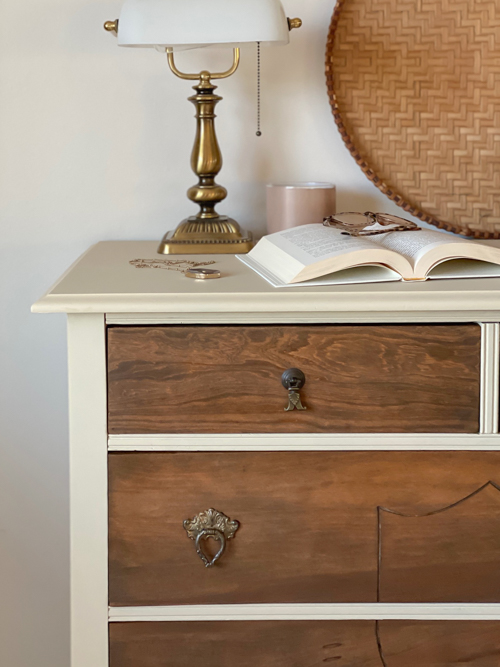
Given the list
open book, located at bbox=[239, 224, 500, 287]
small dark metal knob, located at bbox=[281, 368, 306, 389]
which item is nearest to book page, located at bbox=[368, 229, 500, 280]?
open book, located at bbox=[239, 224, 500, 287]

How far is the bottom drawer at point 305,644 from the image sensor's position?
2.71 feet

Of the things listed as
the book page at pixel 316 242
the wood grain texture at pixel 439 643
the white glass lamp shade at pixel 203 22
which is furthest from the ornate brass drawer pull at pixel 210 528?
the white glass lamp shade at pixel 203 22

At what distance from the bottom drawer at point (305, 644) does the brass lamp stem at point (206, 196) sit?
0.53 metres

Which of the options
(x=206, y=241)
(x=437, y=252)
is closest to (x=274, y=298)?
(x=437, y=252)

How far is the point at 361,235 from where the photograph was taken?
93cm

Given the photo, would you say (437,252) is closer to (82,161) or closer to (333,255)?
(333,255)

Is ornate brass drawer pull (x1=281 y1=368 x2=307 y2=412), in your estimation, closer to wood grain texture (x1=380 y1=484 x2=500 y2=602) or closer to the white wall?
wood grain texture (x1=380 y1=484 x2=500 y2=602)

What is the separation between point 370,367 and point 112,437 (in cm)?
31

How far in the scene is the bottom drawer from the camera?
2.71 ft

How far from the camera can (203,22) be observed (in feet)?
3.07

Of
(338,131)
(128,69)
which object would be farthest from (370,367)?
(128,69)

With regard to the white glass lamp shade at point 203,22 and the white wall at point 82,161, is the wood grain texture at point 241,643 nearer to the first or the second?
the white wall at point 82,161

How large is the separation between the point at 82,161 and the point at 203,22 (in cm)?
39

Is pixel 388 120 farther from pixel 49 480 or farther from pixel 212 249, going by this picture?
pixel 49 480
